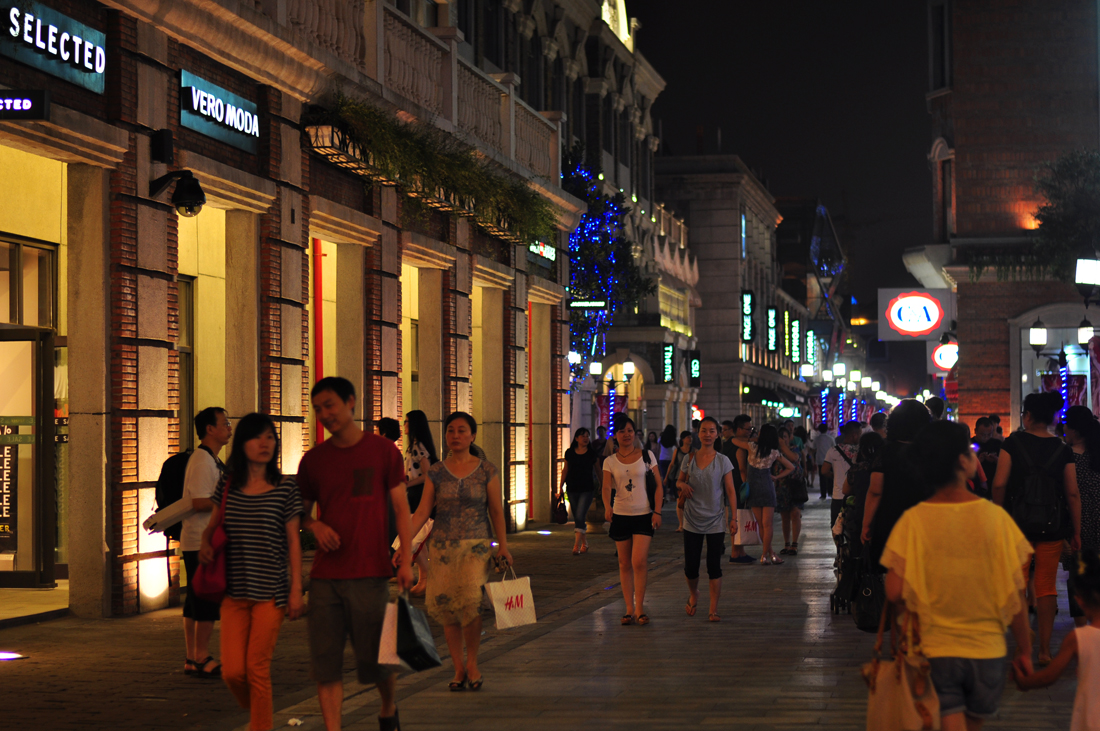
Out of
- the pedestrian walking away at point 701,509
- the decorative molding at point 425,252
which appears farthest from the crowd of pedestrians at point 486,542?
the decorative molding at point 425,252

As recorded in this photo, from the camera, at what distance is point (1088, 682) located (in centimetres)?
561

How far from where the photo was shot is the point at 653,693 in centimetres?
898

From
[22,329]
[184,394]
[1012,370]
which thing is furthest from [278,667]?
[1012,370]

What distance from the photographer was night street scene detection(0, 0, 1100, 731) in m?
7.09

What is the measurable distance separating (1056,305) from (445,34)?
2178 cm

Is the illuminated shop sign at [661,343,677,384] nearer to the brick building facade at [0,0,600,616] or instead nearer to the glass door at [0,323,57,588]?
the brick building facade at [0,0,600,616]

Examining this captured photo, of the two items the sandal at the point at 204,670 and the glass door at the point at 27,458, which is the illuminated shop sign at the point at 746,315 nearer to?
the glass door at the point at 27,458

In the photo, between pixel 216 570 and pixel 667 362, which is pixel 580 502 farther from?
pixel 667 362

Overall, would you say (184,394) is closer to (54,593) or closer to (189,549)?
(54,593)

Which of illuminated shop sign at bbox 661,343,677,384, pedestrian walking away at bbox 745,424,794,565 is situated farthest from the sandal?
illuminated shop sign at bbox 661,343,677,384

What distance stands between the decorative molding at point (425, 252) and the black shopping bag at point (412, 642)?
1209cm

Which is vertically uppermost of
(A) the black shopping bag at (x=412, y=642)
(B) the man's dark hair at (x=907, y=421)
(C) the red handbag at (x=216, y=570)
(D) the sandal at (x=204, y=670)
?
(B) the man's dark hair at (x=907, y=421)

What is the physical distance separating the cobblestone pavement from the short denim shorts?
2543mm

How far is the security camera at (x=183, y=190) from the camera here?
12820 mm
